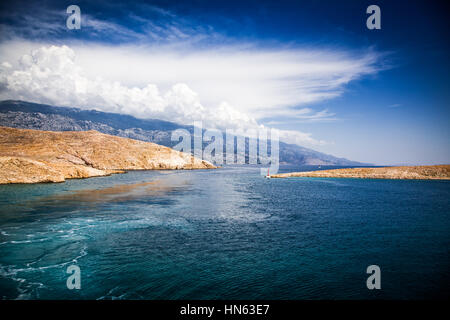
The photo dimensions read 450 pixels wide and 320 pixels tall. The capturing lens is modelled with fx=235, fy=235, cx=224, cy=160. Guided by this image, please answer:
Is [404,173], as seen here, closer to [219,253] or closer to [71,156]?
[219,253]

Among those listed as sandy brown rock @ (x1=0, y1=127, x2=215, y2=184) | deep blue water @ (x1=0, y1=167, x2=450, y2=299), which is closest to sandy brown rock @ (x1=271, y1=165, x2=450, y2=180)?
deep blue water @ (x1=0, y1=167, x2=450, y2=299)

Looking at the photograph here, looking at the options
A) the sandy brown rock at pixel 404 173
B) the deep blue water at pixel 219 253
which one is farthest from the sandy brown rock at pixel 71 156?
the sandy brown rock at pixel 404 173

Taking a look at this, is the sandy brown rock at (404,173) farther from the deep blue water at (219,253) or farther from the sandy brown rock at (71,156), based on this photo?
the sandy brown rock at (71,156)

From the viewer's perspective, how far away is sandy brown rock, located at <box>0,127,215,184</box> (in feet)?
183

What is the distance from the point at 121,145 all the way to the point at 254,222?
13084 centimetres

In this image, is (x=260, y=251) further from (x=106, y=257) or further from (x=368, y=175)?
(x=368, y=175)

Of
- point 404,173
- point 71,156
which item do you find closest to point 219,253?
point 404,173

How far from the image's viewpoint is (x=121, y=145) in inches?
5448

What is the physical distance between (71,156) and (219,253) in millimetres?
111756

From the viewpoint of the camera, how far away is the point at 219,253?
54.1ft

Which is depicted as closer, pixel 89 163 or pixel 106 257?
pixel 106 257
